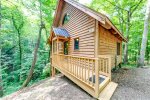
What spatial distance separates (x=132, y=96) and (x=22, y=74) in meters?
18.8

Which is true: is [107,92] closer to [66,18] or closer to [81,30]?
[81,30]

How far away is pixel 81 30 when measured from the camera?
866cm

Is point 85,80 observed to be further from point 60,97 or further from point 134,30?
point 134,30

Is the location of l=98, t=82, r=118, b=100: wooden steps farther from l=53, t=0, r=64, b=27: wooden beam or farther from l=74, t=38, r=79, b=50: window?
l=53, t=0, r=64, b=27: wooden beam

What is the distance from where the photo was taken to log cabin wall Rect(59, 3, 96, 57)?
299 inches

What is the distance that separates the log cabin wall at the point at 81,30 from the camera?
7593 mm

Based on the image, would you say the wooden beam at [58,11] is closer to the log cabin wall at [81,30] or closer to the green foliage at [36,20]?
the log cabin wall at [81,30]

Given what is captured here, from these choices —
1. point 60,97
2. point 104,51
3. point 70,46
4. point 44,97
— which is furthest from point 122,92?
point 70,46

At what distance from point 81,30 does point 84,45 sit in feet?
3.49

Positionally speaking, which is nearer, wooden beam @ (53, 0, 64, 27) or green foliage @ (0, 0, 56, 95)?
wooden beam @ (53, 0, 64, 27)

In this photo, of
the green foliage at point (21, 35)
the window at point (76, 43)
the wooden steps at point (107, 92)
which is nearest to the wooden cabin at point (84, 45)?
the window at point (76, 43)

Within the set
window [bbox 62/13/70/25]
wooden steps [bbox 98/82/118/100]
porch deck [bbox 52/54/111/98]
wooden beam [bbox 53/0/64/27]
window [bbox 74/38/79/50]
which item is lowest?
wooden steps [bbox 98/82/118/100]

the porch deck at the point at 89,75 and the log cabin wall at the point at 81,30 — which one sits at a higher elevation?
the log cabin wall at the point at 81,30

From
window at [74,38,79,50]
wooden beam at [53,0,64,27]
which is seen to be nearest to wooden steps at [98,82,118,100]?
window at [74,38,79,50]
